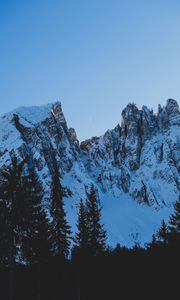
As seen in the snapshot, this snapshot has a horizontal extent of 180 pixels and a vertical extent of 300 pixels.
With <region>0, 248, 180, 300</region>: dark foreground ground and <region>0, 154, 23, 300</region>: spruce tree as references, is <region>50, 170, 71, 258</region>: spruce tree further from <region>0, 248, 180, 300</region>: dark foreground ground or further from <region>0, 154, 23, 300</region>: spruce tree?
<region>0, 154, 23, 300</region>: spruce tree

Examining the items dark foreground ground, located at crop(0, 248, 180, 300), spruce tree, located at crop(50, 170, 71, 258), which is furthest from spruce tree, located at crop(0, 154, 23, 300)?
spruce tree, located at crop(50, 170, 71, 258)

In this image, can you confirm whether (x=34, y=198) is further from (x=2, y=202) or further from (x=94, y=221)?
(x=94, y=221)

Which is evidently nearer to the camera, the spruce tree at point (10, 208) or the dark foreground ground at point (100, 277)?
the spruce tree at point (10, 208)

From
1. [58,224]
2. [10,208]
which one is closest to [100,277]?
[58,224]

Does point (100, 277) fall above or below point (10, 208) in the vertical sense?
below

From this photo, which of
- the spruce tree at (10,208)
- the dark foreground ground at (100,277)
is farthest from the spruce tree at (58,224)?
the spruce tree at (10,208)

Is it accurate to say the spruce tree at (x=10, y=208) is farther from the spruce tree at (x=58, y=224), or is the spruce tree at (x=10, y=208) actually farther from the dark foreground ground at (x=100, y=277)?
the spruce tree at (x=58, y=224)

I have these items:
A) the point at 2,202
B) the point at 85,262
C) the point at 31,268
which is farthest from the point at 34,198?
the point at 85,262

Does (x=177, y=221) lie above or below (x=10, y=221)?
above

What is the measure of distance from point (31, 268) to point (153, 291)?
13.3 m

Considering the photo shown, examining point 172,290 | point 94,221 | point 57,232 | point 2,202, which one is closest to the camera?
point 2,202

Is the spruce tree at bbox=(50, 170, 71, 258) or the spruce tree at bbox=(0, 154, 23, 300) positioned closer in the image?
the spruce tree at bbox=(0, 154, 23, 300)

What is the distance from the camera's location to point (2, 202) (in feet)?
118

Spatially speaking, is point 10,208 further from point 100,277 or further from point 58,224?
point 58,224
